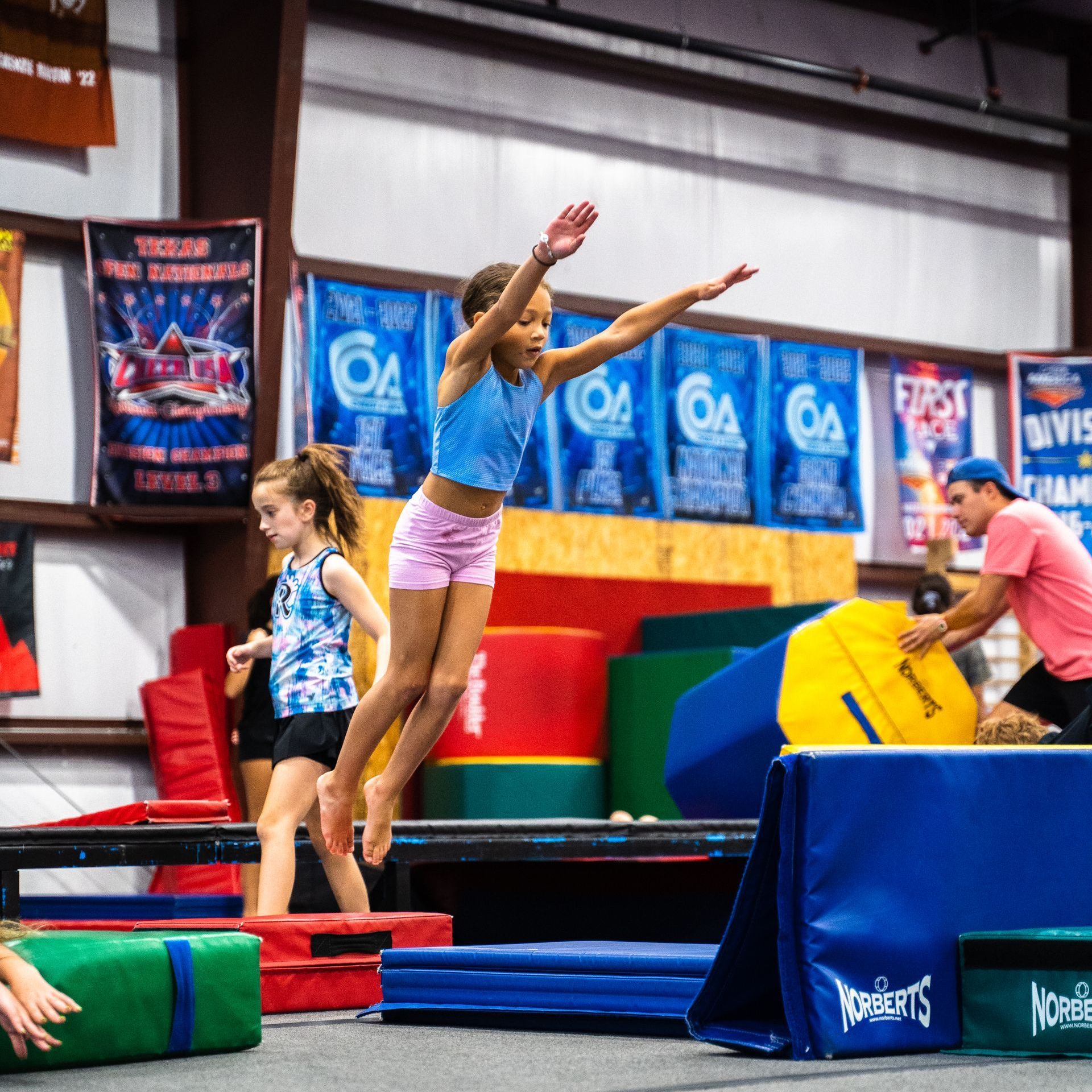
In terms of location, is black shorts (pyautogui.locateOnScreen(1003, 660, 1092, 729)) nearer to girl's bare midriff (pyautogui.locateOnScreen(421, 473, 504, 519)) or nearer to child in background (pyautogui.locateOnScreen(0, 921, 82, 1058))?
girl's bare midriff (pyautogui.locateOnScreen(421, 473, 504, 519))

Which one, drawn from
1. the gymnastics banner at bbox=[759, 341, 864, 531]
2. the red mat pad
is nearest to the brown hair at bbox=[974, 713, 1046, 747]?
the red mat pad

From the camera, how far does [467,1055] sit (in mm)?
2988

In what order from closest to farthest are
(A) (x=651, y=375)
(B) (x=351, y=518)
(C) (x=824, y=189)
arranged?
(B) (x=351, y=518) → (A) (x=651, y=375) → (C) (x=824, y=189)

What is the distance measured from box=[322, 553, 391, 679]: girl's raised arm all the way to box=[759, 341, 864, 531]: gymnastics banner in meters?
5.90

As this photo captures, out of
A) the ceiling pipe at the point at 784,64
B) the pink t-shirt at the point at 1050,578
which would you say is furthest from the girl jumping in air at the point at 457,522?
the ceiling pipe at the point at 784,64

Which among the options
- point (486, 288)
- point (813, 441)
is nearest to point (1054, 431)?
point (813, 441)

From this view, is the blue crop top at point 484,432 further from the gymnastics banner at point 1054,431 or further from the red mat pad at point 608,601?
the gymnastics banner at point 1054,431

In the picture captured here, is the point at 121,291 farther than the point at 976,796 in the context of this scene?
Yes

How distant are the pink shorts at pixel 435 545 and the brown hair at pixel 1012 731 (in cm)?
173

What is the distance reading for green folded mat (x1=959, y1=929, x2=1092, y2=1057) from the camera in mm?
2889

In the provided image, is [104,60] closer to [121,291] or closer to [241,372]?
[121,291]

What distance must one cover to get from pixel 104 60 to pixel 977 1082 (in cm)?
708

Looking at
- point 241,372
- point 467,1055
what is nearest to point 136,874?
point 241,372

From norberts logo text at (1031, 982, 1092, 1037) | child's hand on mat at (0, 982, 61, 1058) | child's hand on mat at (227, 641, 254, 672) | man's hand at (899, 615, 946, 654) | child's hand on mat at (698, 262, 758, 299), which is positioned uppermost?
child's hand on mat at (698, 262, 758, 299)
